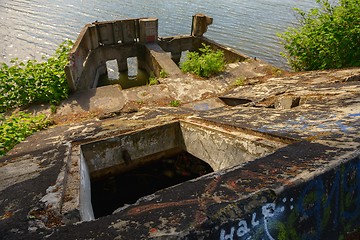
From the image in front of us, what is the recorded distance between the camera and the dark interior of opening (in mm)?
4387

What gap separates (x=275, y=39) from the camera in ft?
51.8

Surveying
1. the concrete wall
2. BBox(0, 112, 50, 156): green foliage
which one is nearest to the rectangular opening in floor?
the concrete wall

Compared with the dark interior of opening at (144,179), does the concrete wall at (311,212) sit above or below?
above

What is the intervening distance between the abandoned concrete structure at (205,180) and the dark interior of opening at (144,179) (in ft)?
0.06

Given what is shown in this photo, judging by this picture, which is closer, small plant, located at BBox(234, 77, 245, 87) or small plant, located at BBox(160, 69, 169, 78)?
small plant, located at BBox(234, 77, 245, 87)

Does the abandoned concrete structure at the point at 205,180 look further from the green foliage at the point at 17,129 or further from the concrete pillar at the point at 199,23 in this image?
the concrete pillar at the point at 199,23

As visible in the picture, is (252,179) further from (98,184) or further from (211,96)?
(211,96)

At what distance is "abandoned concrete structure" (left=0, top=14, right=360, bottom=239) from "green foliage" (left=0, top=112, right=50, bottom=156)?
5.42ft

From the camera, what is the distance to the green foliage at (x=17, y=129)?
4.71 meters

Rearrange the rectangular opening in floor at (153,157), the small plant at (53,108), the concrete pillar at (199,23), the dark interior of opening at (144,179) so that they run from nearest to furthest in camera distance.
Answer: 1. the rectangular opening in floor at (153,157)
2. the dark interior of opening at (144,179)
3. the small plant at (53,108)
4. the concrete pillar at (199,23)

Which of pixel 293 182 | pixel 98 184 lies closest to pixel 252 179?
pixel 293 182

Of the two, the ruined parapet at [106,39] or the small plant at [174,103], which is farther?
the ruined parapet at [106,39]

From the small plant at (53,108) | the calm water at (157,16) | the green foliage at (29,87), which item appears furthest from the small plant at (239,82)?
the calm water at (157,16)

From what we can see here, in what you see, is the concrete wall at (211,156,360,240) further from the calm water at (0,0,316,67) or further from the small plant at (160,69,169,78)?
the calm water at (0,0,316,67)
